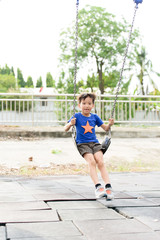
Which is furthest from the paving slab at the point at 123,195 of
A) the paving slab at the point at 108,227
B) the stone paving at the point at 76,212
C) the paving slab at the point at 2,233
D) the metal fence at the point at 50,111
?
the metal fence at the point at 50,111

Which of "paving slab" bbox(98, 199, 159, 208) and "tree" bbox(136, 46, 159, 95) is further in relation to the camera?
"tree" bbox(136, 46, 159, 95)

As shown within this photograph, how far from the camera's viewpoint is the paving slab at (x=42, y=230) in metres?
3.13

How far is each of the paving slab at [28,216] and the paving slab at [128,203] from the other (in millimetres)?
740

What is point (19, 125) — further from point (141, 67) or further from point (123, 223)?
point (141, 67)

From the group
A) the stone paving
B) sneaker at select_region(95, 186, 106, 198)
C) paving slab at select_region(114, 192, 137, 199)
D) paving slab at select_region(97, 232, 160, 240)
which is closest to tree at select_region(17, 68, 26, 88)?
the stone paving

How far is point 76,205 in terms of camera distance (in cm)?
436

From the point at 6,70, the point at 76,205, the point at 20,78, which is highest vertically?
the point at 6,70

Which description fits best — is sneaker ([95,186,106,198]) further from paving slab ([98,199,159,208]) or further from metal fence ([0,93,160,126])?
metal fence ([0,93,160,126])

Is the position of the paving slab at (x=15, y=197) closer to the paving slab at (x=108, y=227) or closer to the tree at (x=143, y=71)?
the paving slab at (x=108, y=227)

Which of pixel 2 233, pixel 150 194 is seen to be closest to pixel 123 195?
pixel 150 194

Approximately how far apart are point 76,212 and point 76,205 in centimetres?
38

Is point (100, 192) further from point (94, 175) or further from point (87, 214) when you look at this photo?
point (87, 214)

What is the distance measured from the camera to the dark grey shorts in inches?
196

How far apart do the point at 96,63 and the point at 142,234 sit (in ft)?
118
